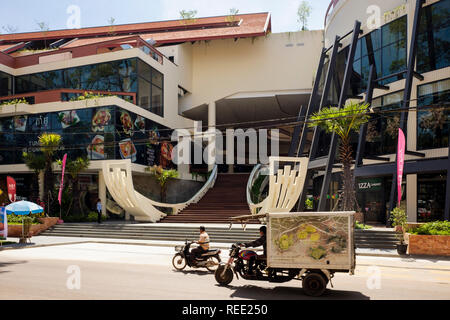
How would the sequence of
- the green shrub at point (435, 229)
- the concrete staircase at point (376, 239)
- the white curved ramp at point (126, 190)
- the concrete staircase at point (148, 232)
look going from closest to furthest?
1. the green shrub at point (435, 229)
2. the concrete staircase at point (376, 239)
3. the concrete staircase at point (148, 232)
4. the white curved ramp at point (126, 190)

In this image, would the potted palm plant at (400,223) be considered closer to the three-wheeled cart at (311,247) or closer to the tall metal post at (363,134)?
the tall metal post at (363,134)

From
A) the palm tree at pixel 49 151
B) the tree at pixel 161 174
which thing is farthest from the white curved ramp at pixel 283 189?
the palm tree at pixel 49 151

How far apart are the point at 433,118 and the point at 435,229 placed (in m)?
10.3

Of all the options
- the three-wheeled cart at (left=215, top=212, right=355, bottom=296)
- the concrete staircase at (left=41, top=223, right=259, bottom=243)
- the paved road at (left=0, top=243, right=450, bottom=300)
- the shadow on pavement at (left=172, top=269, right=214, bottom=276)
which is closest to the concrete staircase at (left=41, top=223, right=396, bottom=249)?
the concrete staircase at (left=41, top=223, right=259, bottom=243)

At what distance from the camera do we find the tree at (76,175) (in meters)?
27.8

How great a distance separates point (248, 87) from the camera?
3841 cm

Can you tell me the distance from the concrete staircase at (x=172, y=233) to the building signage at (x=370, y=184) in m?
10.5

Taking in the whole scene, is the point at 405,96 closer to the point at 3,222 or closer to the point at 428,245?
the point at 428,245

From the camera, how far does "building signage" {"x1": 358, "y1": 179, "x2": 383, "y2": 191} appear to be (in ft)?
91.7

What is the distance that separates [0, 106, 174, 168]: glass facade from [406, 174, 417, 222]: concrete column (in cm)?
1672

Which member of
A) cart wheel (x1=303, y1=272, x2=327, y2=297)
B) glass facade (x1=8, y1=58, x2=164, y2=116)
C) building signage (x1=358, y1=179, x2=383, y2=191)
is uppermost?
glass facade (x1=8, y1=58, x2=164, y2=116)

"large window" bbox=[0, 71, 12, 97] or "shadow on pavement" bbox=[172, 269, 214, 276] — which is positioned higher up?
"large window" bbox=[0, 71, 12, 97]

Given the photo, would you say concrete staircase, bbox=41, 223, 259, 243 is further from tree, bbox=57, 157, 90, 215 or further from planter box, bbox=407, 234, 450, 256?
planter box, bbox=407, 234, 450, 256
